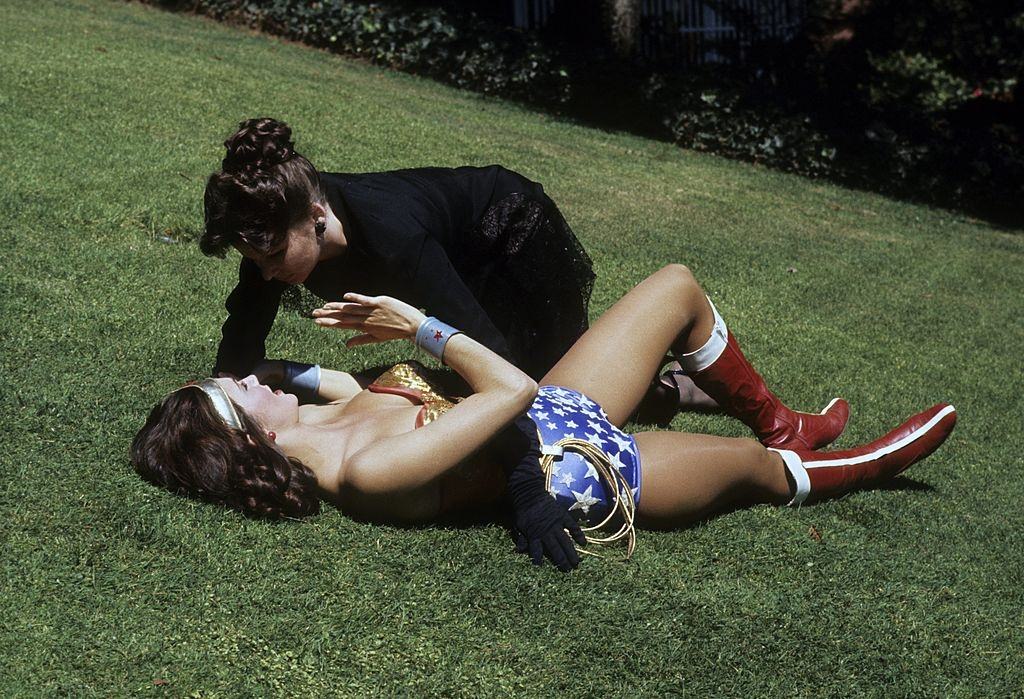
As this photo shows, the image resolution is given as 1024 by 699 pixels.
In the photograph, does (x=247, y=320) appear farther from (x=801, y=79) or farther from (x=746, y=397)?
(x=801, y=79)

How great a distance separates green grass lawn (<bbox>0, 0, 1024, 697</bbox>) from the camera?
320 centimetres

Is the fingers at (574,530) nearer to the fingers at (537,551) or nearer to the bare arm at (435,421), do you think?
the fingers at (537,551)

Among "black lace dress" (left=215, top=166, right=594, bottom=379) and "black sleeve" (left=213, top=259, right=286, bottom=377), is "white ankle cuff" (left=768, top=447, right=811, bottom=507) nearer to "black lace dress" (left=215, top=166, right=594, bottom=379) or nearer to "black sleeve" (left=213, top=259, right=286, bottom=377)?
"black lace dress" (left=215, top=166, right=594, bottom=379)

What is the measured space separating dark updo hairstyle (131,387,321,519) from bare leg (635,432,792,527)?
1182mm

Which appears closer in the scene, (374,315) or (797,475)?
(374,315)

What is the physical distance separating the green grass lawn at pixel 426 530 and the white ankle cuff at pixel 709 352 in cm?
60

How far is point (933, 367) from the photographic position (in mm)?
6984

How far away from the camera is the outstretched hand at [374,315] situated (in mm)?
3744

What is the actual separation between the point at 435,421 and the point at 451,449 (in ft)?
0.37

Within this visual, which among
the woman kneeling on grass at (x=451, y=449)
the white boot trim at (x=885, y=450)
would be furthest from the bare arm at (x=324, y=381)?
the white boot trim at (x=885, y=450)

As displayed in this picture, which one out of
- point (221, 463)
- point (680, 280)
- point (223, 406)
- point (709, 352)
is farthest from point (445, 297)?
point (709, 352)

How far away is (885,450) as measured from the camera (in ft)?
15.6

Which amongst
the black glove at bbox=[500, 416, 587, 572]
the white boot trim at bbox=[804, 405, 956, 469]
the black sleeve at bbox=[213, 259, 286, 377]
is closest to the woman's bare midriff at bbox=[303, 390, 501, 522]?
the black glove at bbox=[500, 416, 587, 572]

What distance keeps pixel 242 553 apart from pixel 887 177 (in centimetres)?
1148
